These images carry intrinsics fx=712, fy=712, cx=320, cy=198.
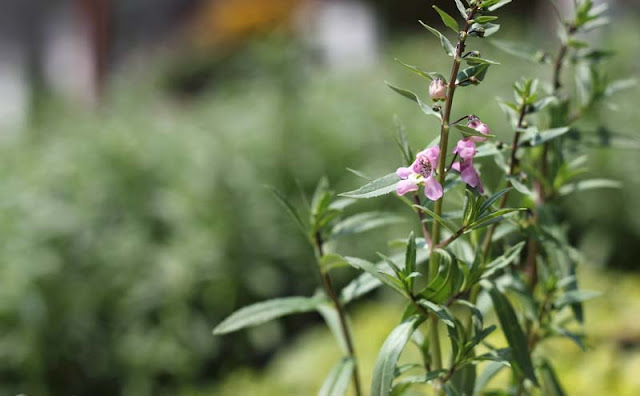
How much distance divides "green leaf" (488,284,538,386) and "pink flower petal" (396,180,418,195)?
26 centimetres

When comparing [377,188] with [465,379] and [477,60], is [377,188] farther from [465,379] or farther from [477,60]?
[465,379]

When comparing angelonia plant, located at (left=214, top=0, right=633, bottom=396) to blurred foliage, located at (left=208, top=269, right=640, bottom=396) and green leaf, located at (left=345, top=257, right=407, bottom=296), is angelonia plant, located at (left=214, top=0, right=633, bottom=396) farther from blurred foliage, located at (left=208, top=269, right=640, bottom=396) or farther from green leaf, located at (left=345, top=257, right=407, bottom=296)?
blurred foliage, located at (left=208, top=269, right=640, bottom=396)

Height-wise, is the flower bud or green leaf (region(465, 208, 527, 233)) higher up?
the flower bud

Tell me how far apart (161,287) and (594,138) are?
70.7 inches

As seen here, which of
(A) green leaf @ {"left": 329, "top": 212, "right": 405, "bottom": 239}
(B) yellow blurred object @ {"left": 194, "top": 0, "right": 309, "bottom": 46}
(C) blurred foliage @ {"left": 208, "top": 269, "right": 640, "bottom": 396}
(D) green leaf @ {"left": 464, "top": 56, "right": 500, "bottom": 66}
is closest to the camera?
(D) green leaf @ {"left": 464, "top": 56, "right": 500, "bottom": 66}

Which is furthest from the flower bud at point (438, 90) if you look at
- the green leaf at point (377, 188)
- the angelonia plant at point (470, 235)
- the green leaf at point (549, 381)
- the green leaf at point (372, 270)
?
the green leaf at point (549, 381)

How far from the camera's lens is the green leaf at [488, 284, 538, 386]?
2.92ft

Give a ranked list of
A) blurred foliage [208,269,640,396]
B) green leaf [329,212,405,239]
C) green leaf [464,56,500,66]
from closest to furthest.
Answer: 1. green leaf [464,56,500,66]
2. green leaf [329,212,405,239]
3. blurred foliage [208,269,640,396]

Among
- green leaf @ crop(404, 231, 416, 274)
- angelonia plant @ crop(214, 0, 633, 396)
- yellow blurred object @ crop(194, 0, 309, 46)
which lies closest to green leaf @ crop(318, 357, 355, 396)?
angelonia plant @ crop(214, 0, 633, 396)

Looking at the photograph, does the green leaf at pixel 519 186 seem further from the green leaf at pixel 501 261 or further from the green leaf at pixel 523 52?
the green leaf at pixel 523 52

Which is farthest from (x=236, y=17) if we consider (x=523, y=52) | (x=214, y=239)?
(x=523, y=52)

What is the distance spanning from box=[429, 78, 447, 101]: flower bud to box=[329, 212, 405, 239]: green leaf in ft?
1.10

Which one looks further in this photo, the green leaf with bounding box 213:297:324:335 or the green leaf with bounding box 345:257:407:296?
the green leaf with bounding box 213:297:324:335

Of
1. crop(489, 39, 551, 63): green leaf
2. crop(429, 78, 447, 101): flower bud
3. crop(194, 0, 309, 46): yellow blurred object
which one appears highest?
crop(194, 0, 309, 46): yellow blurred object
